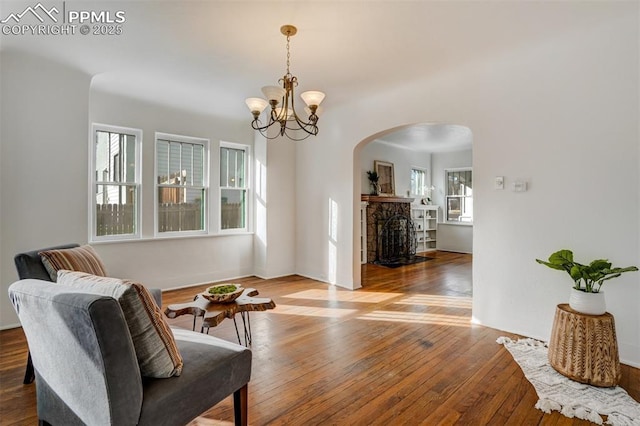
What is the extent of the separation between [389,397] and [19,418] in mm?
2231

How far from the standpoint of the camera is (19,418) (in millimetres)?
1923

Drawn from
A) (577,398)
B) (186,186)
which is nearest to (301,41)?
(186,186)

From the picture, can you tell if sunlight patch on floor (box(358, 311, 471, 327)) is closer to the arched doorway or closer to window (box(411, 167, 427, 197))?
the arched doorway

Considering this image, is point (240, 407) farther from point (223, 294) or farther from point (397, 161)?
point (397, 161)

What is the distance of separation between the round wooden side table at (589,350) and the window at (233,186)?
4.72 meters

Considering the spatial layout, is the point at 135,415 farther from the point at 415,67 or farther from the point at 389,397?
the point at 415,67

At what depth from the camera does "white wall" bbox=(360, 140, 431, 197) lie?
24.7 feet

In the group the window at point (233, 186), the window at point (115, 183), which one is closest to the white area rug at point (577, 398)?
the window at point (233, 186)

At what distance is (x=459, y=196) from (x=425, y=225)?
4.05 ft

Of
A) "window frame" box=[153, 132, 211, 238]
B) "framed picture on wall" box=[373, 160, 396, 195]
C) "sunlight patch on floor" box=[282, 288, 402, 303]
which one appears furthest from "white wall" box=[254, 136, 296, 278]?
"framed picture on wall" box=[373, 160, 396, 195]

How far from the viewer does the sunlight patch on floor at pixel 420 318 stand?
11.7ft

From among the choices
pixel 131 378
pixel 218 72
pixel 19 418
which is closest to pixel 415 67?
pixel 218 72

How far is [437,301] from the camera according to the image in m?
4.36

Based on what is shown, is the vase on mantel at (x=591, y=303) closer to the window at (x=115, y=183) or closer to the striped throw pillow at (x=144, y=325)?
the striped throw pillow at (x=144, y=325)
